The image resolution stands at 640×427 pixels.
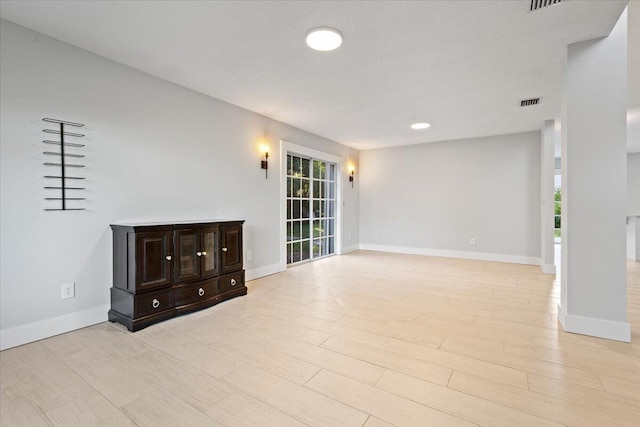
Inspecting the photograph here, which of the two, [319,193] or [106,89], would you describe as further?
[319,193]

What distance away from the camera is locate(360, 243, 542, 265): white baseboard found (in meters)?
5.44

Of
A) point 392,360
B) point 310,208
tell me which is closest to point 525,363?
point 392,360

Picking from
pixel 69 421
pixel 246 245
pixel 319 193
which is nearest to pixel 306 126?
pixel 319 193

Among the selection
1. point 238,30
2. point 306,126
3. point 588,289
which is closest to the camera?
point 238,30

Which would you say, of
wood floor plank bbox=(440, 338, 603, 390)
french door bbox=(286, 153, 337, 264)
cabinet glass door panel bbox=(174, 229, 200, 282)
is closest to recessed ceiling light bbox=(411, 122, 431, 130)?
french door bbox=(286, 153, 337, 264)

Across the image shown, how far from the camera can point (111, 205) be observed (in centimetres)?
281

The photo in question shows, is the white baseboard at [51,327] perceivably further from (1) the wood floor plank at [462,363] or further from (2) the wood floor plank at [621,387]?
(2) the wood floor plank at [621,387]

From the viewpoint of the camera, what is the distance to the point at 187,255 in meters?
3.02

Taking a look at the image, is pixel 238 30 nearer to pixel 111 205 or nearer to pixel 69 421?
pixel 111 205

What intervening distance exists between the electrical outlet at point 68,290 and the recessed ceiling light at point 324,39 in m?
2.88

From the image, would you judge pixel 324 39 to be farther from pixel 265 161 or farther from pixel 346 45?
pixel 265 161

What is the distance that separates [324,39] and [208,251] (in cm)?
236

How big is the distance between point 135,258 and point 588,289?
386cm

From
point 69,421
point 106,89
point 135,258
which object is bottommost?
point 69,421
